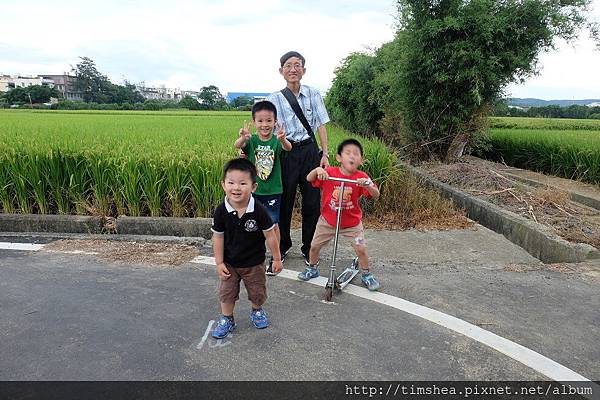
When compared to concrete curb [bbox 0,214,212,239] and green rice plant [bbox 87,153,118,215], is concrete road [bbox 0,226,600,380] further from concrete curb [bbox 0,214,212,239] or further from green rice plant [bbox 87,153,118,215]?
green rice plant [bbox 87,153,118,215]

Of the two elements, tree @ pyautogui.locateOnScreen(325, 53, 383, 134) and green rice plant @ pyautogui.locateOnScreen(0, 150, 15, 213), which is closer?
green rice plant @ pyautogui.locateOnScreen(0, 150, 15, 213)

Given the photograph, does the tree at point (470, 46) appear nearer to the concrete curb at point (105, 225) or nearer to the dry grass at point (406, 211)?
the dry grass at point (406, 211)

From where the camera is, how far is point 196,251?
421cm

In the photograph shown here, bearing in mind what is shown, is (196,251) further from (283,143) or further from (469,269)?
(469,269)

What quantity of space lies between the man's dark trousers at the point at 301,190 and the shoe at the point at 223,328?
1.29 m

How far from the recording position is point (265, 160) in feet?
11.4

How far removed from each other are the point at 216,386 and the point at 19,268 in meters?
2.55

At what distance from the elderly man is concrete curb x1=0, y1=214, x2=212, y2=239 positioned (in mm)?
1215

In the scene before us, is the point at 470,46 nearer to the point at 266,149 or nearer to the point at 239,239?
the point at 266,149

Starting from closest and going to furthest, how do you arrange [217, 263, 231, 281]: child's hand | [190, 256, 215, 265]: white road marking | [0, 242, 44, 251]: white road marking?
[217, 263, 231, 281]: child's hand, [190, 256, 215, 265]: white road marking, [0, 242, 44, 251]: white road marking

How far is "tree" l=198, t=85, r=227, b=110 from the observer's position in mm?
62950

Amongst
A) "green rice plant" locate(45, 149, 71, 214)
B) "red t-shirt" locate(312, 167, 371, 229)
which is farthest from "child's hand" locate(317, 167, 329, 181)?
"green rice plant" locate(45, 149, 71, 214)

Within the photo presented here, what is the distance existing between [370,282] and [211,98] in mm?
66295

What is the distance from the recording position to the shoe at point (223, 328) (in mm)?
2678
